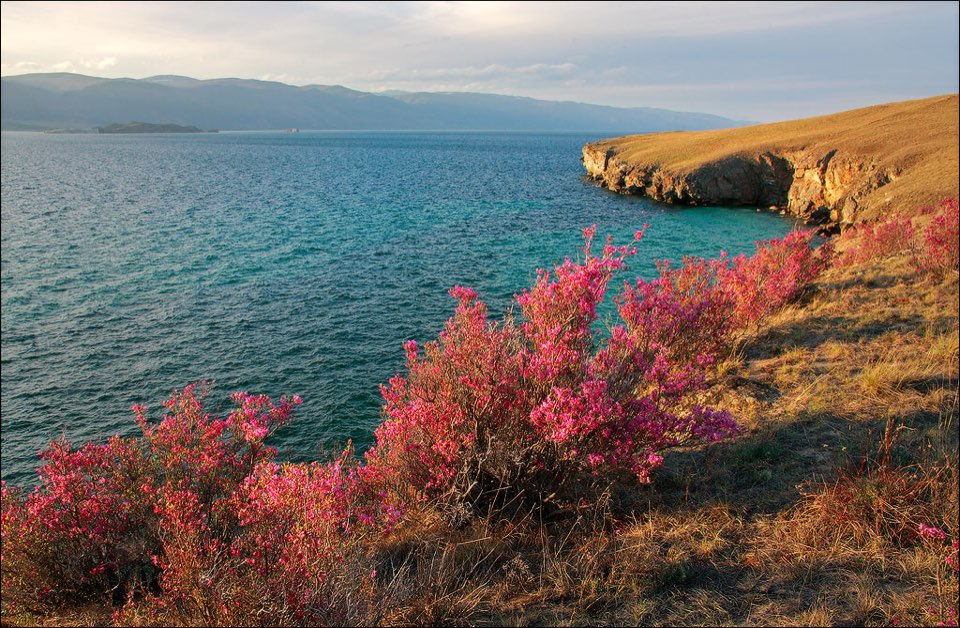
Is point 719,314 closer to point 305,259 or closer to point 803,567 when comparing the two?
point 803,567

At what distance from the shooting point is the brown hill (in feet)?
124

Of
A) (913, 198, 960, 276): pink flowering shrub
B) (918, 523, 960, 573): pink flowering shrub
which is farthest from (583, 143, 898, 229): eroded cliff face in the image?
(918, 523, 960, 573): pink flowering shrub

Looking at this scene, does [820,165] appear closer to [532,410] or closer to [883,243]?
[883,243]

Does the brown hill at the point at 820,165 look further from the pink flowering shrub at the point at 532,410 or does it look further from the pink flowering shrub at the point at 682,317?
the pink flowering shrub at the point at 532,410

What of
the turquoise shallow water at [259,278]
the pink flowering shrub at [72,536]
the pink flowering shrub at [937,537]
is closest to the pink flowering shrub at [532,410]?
the pink flowering shrub at [937,537]

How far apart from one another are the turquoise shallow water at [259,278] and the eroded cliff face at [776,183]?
4005 millimetres

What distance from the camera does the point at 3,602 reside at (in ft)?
22.2

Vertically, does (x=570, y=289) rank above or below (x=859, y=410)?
above

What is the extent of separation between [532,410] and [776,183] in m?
54.4

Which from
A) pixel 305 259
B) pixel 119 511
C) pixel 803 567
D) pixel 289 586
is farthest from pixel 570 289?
pixel 305 259

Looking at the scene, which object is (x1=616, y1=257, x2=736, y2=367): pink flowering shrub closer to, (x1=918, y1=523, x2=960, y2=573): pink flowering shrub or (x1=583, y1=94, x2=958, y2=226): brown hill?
(x1=918, y1=523, x2=960, y2=573): pink flowering shrub

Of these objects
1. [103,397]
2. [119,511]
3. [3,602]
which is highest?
[119,511]

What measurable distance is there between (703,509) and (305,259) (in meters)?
29.5

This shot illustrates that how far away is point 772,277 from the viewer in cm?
1630
